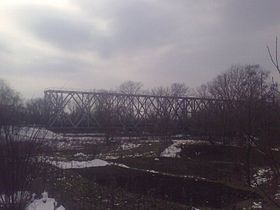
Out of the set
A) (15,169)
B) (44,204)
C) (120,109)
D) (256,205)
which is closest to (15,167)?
(15,169)

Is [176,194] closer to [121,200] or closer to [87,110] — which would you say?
[121,200]

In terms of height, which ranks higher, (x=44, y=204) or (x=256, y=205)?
(x=44, y=204)

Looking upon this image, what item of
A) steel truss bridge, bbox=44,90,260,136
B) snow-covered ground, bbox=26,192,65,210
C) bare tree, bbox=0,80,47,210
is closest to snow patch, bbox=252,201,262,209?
snow-covered ground, bbox=26,192,65,210

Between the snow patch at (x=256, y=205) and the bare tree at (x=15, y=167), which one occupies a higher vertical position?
the bare tree at (x=15, y=167)

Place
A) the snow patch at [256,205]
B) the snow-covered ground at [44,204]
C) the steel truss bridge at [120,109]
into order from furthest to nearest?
the steel truss bridge at [120,109]
the snow patch at [256,205]
the snow-covered ground at [44,204]

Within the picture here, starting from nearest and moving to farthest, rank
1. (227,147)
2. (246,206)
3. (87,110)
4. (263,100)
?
(263,100), (246,206), (227,147), (87,110)

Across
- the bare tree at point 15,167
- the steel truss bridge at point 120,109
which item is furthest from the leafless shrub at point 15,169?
the steel truss bridge at point 120,109

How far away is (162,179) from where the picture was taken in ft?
67.6

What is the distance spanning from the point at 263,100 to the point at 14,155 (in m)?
4.59

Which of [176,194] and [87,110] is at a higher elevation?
[87,110]

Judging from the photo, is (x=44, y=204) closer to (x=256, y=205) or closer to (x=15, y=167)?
(x=15, y=167)

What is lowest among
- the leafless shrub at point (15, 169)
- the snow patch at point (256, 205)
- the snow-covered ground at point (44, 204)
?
the snow patch at point (256, 205)

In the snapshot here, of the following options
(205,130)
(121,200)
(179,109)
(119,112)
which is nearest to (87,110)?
(119,112)

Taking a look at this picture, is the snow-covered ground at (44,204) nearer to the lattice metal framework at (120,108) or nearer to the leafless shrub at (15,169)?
the leafless shrub at (15,169)
